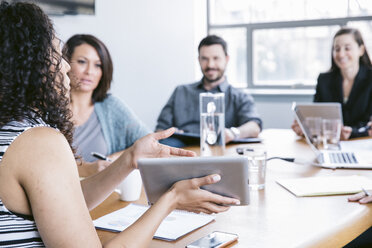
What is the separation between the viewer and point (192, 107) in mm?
3145

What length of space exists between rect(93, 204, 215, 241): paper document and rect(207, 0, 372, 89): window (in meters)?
3.35

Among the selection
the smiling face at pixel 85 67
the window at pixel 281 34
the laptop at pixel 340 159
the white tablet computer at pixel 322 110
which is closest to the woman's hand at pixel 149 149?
the laptop at pixel 340 159

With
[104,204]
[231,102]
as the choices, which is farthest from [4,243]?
[231,102]

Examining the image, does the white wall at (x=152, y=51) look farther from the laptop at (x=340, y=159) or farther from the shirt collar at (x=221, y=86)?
the laptop at (x=340, y=159)

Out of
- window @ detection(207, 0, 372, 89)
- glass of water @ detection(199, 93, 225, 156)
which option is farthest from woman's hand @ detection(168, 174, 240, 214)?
window @ detection(207, 0, 372, 89)

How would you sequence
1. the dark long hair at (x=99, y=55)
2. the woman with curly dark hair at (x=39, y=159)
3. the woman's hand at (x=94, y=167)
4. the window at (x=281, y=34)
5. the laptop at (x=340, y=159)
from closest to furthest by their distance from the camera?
the woman with curly dark hair at (x=39, y=159), the woman's hand at (x=94, y=167), the laptop at (x=340, y=159), the dark long hair at (x=99, y=55), the window at (x=281, y=34)

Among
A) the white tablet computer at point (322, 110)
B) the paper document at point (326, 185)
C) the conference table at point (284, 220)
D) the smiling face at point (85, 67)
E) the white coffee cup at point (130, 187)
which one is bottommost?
the conference table at point (284, 220)

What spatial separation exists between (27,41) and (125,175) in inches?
20.8

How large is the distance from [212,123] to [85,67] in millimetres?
762

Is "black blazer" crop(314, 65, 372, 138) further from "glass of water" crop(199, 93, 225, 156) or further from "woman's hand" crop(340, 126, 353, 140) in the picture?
"glass of water" crop(199, 93, 225, 156)

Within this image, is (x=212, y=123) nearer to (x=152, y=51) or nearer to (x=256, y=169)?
(x=256, y=169)

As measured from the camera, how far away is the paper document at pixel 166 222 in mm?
1073

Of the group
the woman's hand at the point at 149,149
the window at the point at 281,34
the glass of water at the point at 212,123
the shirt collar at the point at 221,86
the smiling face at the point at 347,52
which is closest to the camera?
the woman's hand at the point at 149,149

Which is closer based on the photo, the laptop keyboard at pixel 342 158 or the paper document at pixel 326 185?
the paper document at pixel 326 185
